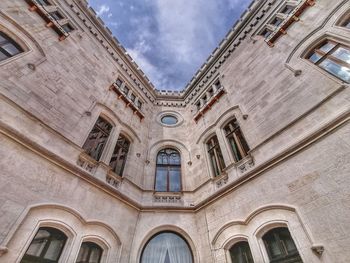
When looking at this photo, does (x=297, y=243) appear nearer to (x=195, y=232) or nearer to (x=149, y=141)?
(x=195, y=232)

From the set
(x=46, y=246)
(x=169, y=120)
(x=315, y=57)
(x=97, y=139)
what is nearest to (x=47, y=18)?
(x=97, y=139)

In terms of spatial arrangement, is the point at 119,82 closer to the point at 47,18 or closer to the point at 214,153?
the point at 47,18

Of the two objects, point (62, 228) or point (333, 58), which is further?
point (333, 58)

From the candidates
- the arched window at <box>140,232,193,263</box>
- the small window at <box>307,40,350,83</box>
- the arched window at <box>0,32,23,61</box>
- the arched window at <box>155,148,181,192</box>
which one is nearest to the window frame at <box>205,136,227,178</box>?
the arched window at <box>155,148,181,192</box>

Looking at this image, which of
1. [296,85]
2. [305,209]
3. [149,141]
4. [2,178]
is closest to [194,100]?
[149,141]

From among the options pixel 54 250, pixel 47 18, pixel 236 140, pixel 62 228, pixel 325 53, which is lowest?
pixel 54 250

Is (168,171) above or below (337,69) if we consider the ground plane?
below

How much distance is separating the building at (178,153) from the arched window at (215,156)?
0.08m

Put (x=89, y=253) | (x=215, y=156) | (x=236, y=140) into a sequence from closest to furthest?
(x=89, y=253), (x=236, y=140), (x=215, y=156)

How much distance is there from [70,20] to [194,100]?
9.10m

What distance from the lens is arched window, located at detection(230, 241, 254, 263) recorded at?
5.70 metres

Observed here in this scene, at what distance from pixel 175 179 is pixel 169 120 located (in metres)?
5.10

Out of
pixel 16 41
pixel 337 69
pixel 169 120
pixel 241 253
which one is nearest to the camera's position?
pixel 241 253

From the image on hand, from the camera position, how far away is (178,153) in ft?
36.9
